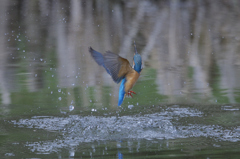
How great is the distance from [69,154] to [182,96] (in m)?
1.90

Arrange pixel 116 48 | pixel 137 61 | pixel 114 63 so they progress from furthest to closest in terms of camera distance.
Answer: pixel 116 48 < pixel 137 61 < pixel 114 63

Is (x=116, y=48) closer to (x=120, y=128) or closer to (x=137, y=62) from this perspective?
(x=137, y=62)

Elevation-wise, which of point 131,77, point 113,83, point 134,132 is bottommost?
point 134,132

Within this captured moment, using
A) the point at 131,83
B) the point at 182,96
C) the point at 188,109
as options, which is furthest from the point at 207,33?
the point at 131,83

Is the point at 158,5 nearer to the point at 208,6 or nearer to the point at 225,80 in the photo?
the point at 208,6

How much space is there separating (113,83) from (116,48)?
1.64 metres

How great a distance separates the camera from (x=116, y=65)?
3080 mm

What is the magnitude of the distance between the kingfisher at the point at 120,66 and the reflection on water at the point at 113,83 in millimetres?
322

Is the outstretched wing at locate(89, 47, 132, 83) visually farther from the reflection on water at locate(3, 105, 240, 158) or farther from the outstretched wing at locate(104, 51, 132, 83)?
the reflection on water at locate(3, 105, 240, 158)

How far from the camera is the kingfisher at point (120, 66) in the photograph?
3.02 metres

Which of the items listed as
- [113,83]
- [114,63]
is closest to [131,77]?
[114,63]

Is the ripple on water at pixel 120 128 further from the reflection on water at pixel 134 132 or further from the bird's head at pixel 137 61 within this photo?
the bird's head at pixel 137 61

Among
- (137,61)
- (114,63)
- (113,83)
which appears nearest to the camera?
(114,63)

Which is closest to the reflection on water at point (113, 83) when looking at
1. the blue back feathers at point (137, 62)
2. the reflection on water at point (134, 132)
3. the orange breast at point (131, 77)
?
the reflection on water at point (134, 132)
